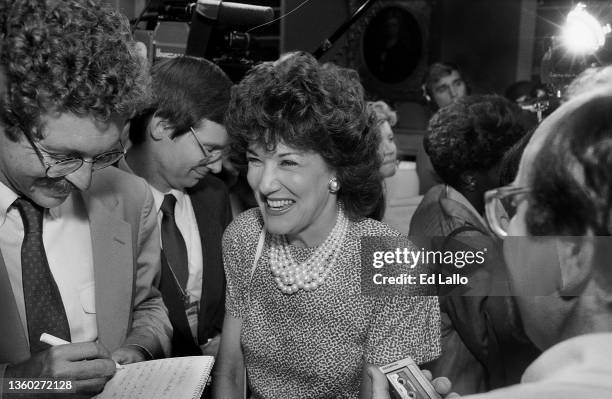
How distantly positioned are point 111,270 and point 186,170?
1.79 feet

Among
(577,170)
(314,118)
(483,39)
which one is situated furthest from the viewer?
(483,39)

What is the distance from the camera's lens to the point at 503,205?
0.87 meters

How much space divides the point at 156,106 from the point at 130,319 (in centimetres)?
67

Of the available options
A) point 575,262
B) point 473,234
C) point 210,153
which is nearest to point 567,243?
point 575,262

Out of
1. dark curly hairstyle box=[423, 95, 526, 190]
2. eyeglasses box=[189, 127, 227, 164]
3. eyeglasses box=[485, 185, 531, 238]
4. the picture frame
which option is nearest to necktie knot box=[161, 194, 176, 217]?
eyeglasses box=[189, 127, 227, 164]

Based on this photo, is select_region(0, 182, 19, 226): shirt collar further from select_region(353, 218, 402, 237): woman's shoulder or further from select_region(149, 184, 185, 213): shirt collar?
select_region(353, 218, 402, 237): woman's shoulder

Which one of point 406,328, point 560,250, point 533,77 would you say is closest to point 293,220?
point 406,328

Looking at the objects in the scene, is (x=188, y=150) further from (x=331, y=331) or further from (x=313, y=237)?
(x=331, y=331)

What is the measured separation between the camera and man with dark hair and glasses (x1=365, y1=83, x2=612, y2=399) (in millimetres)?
703

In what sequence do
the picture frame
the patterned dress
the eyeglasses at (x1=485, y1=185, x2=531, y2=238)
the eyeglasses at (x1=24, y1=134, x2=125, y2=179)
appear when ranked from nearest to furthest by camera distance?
the eyeglasses at (x1=485, y1=185, x2=531, y2=238)
the eyeglasses at (x1=24, y1=134, x2=125, y2=179)
the patterned dress
the picture frame

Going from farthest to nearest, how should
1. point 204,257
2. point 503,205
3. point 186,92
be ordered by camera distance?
point 204,257, point 186,92, point 503,205

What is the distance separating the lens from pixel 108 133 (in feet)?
4.65

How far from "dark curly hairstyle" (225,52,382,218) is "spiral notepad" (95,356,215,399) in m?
0.59

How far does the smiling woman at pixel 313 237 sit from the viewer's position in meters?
1.63
